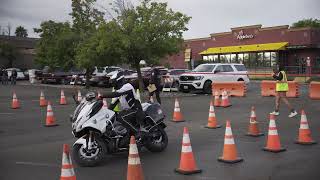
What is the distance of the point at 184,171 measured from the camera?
292 inches

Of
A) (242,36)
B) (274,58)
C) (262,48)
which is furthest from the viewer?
(242,36)

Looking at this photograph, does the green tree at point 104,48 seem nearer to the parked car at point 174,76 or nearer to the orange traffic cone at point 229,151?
the parked car at point 174,76

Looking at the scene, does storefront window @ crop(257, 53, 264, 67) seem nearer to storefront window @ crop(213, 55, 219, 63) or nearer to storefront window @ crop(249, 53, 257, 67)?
storefront window @ crop(249, 53, 257, 67)

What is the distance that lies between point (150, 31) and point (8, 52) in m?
49.7

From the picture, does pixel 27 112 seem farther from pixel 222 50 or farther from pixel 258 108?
pixel 222 50

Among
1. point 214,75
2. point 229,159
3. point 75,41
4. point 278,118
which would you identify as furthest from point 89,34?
point 229,159

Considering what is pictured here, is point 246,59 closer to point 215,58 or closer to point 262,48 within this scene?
point 262,48

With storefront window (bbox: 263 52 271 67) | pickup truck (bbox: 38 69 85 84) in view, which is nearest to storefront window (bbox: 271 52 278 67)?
storefront window (bbox: 263 52 271 67)

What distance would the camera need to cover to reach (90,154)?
810 cm

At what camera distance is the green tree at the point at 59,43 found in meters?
35.0

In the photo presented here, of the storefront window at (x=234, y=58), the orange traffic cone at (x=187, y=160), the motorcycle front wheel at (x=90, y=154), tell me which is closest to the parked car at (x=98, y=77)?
the storefront window at (x=234, y=58)

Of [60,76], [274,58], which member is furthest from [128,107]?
[274,58]

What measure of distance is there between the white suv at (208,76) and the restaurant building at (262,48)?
15.2 meters

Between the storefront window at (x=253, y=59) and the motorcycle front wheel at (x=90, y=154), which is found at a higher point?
the storefront window at (x=253, y=59)
